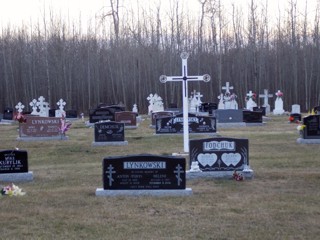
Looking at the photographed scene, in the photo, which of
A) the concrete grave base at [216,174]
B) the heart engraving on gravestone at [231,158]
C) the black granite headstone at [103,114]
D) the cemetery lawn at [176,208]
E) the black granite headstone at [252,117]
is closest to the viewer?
the cemetery lawn at [176,208]

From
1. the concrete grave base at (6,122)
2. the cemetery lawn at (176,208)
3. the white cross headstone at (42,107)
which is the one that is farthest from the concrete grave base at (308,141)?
the white cross headstone at (42,107)

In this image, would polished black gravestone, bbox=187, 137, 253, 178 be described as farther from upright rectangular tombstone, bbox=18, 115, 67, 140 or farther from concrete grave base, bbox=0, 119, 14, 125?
concrete grave base, bbox=0, 119, 14, 125

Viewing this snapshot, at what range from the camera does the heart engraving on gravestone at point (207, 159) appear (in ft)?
37.0

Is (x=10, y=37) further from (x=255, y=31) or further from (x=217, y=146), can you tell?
(x=217, y=146)

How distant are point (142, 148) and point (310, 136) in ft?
17.3

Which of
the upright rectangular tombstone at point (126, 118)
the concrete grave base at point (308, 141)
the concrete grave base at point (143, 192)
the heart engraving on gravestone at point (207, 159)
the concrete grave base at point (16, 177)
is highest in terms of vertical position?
the upright rectangular tombstone at point (126, 118)

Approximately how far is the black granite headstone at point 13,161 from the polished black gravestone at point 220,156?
3.34 m

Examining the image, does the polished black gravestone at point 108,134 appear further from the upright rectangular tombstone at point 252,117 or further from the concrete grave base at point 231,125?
the upright rectangular tombstone at point 252,117

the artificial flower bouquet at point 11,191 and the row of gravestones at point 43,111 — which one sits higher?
the row of gravestones at point 43,111

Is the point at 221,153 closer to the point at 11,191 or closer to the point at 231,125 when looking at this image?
the point at 11,191

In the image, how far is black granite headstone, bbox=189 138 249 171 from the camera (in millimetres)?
11164

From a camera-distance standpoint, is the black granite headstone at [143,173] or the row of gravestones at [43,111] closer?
the black granite headstone at [143,173]

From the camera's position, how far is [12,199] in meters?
9.26

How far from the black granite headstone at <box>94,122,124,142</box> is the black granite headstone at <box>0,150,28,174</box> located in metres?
7.84
